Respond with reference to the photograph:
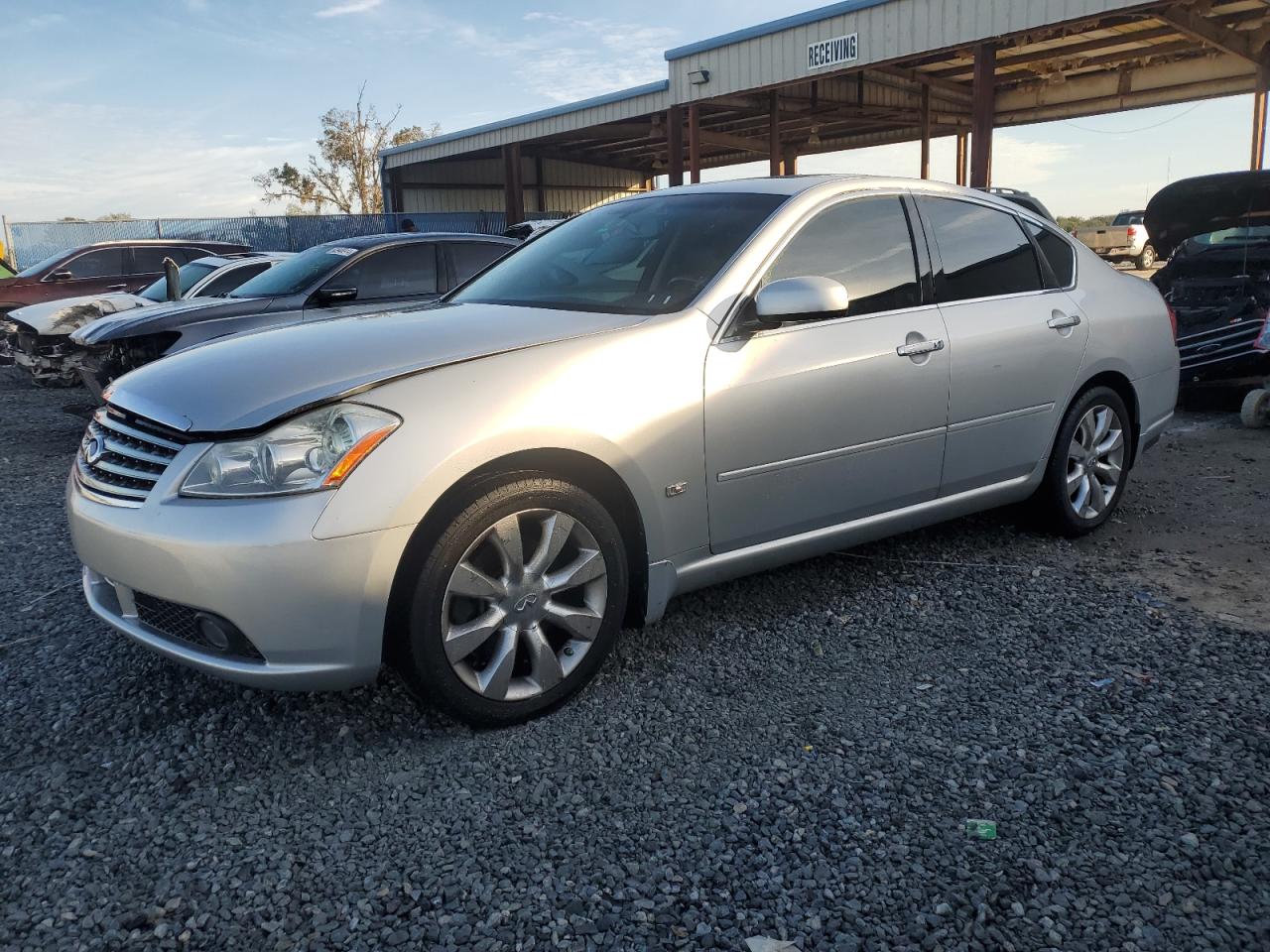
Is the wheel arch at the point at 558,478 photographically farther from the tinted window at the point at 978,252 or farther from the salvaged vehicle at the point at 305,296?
the salvaged vehicle at the point at 305,296

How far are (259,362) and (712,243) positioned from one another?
1596 mm

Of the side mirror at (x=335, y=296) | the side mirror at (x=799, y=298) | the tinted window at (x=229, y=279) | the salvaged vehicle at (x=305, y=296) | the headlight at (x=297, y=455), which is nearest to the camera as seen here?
the headlight at (x=297, y=455)

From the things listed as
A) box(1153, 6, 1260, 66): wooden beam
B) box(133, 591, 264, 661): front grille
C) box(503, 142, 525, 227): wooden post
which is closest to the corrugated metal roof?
box(1153, 6, 1260, 66): wooden beam

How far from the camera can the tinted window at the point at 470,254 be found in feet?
25.2

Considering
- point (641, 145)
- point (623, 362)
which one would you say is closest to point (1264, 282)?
point (623, 362)

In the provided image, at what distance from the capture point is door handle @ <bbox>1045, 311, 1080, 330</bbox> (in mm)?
4203

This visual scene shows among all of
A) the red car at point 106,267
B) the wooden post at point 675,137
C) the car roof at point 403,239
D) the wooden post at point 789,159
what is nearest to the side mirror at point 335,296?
the car roof at point 403,239

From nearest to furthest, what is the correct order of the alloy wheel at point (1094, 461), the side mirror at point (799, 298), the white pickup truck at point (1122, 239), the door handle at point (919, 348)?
the side mirror at point (799, 298)
the door handle at point (919, 348)
the alloy wheel at point (1094, 461)
the white pickup truck at point (1122, 239)

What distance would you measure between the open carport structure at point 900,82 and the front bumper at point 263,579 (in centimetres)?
1329

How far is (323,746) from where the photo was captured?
280 centimetres

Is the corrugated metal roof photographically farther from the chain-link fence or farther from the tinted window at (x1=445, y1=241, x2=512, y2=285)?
the tinted window at (x1=445, y1=241, x2=512, y2=285)

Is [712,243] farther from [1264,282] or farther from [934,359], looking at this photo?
[1264,282]

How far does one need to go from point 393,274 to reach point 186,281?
4247mm

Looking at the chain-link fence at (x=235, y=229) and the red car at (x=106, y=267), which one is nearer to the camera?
Answer: the red car at (x=106, y=267)
